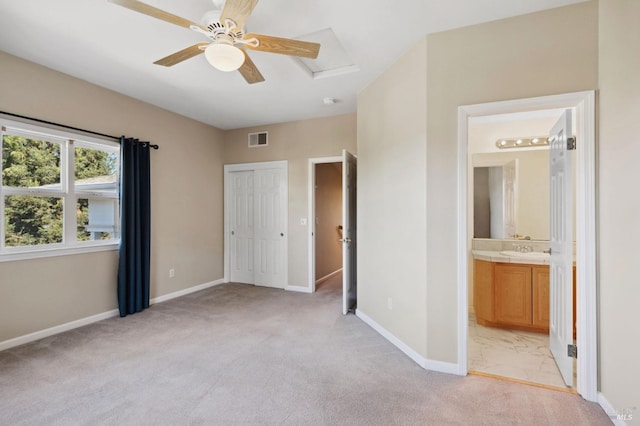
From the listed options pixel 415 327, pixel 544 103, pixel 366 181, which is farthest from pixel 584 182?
pixel 366 181

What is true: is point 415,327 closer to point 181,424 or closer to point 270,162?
point 181,424

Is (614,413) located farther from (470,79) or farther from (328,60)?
(328,60)

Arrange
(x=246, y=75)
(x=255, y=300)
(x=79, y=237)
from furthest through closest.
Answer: (x=255, y=300), (x=79, y=237), (x=246, y=75)

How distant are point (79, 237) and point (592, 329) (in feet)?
15.6

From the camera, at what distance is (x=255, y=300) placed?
171 inches

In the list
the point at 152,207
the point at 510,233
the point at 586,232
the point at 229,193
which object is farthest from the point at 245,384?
the point at 229,193

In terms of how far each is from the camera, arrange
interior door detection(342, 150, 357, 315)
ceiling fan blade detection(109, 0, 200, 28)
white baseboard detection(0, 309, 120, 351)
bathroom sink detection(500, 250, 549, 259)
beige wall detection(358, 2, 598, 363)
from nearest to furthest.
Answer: ceiling fan blade detection(109, 0, 200, 28) → beige wall detection(358, 2, 598, 363) → white baseboard detection(0, 309, 120, 351) → bathroom sink detection(500, 250, 549, 259) → interior door detection(342, 150, 357, 315)

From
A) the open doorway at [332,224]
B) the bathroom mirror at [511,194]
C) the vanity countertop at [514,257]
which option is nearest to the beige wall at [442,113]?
the open doorway at [332,224]

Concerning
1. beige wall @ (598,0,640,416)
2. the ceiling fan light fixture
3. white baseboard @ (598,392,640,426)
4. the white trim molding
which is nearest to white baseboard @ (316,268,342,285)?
the white trim molding

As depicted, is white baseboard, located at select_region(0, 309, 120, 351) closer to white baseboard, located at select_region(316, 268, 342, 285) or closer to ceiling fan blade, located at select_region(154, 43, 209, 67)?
ceiling fan blade, located at select_region(154, 43, 209, 67)

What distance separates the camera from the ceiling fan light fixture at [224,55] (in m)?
1.90

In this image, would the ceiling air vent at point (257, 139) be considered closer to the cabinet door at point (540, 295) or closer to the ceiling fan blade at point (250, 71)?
the ceiling fan blade at point (250, 71)

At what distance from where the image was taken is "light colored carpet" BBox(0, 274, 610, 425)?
1.88 m

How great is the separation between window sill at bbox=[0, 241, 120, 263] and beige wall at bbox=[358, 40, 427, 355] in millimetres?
3031
